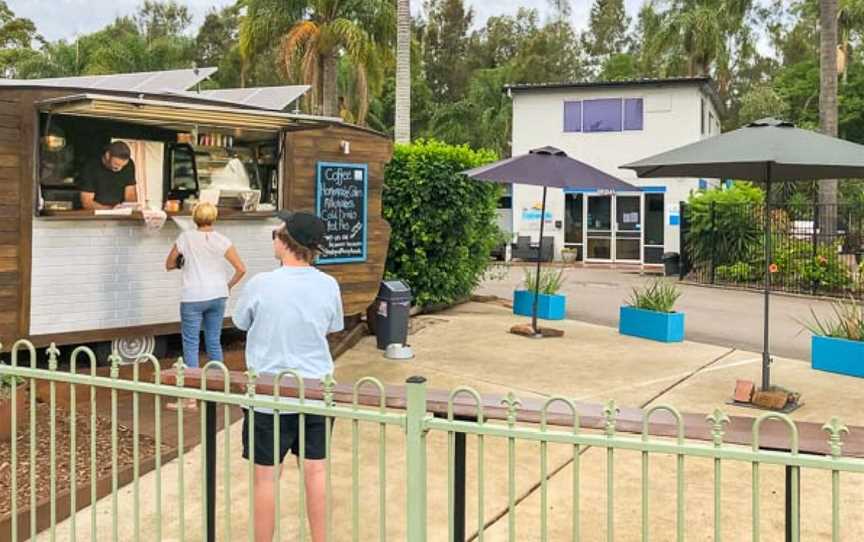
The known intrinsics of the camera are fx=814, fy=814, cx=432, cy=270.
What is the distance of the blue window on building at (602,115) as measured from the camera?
23.3 metres

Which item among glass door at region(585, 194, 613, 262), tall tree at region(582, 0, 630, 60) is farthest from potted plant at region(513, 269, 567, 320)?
tall tree at region(582, 0, 630, 60)

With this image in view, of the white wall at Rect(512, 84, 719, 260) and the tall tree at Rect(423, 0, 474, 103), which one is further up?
the tall tree at Rect(423, 0, 474, 103)

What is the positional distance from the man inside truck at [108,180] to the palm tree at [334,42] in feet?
43.5

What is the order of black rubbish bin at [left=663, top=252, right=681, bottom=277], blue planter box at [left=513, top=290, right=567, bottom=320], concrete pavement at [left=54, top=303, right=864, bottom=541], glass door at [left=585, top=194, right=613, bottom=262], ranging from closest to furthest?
concrete pavement at [left=54, top=303, right=864, bottom=541] < blue planter box at [left=513, top=290, right=567, bottom=320] < black rubbish bin at [left=663, top=252, right=681, bottom=277] < glass door at [left=585, top=194, right=613, bottom=262]

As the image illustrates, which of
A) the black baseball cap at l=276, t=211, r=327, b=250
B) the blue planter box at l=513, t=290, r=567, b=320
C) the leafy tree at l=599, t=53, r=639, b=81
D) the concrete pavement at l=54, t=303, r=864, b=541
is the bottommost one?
the concrete pavement at l=54, t=303, r=864, b=541

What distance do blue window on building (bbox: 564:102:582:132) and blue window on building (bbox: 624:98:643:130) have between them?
4.37ft

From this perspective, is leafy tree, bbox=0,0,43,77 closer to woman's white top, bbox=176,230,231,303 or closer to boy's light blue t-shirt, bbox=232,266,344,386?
woman's white top, bbox=176,230,231,303

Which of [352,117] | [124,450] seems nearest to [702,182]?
[352,117]

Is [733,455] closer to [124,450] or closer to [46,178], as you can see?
[124,450]

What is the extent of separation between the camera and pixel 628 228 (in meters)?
23.4

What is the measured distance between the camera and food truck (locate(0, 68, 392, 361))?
6.26 metres

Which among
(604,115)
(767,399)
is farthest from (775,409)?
(604,115)

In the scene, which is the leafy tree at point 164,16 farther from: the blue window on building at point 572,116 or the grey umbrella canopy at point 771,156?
the grey umbrella canopy at point 771,156

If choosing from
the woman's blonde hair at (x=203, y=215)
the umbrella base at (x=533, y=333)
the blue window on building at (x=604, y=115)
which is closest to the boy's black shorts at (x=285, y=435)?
the woman's blonde hair at (x=203, y=215)
